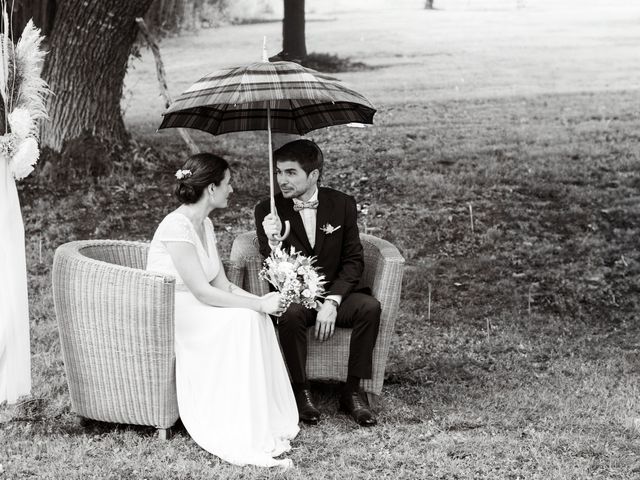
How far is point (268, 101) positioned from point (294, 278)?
2.93 ft

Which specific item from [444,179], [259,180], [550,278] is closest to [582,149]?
[444,179]

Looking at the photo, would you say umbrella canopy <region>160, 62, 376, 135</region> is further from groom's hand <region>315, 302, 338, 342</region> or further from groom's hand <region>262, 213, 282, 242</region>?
groom's hand <region>315, 302, 338, 342</region>

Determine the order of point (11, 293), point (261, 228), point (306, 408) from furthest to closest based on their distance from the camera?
point (261, 228)
point (306, 408)
point (11, 293)

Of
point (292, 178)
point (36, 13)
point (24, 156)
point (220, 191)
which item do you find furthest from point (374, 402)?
point (36, 13)

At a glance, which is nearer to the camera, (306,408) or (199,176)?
(199,176)

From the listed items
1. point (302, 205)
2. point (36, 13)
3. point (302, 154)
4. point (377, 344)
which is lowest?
point (377, 344)

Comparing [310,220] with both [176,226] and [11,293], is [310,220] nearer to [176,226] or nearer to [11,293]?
[176,226]

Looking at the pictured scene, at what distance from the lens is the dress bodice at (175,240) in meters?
4.16

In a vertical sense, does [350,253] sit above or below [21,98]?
below

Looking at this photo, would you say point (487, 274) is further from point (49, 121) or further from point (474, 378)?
point (49, 121)

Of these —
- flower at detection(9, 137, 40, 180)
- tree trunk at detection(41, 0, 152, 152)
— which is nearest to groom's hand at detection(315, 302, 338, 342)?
flower at detection(9, 137, 40, 180)

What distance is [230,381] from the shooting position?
3.96 meters

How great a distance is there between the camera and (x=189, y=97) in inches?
165

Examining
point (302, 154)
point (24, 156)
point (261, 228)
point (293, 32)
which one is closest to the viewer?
point (24, 156)
